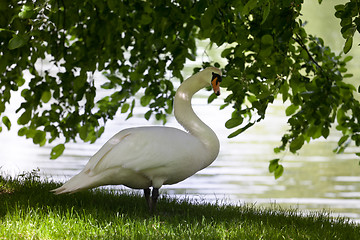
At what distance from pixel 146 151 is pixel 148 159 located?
0.18 feet

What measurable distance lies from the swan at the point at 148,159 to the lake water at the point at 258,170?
107 inches

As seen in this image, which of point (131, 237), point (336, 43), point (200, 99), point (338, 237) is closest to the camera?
point (131, 237)

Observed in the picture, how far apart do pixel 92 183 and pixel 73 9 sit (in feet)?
4.27

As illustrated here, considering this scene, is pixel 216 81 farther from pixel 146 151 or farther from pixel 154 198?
pixel 154 198

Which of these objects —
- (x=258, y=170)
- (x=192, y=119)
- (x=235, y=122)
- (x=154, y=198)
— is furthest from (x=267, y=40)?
(x=258, y=170)

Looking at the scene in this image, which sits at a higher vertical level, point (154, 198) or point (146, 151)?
point (146, 151)

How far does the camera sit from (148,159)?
4.40m

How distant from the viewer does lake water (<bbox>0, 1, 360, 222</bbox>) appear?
885cm

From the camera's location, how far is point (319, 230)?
4.55 m

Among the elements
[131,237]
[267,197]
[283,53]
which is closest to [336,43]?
[267,197]

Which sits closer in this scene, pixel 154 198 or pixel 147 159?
pixel 147 159

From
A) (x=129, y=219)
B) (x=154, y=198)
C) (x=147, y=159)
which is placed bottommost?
(x=129, y=219)

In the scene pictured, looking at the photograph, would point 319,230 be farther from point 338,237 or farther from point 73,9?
point 73,9

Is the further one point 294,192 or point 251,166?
point 251,166
